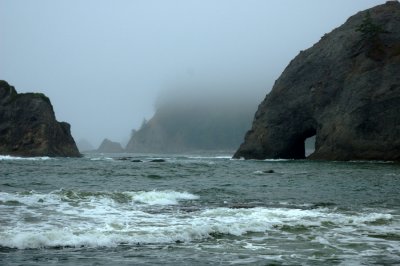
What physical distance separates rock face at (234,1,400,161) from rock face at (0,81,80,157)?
41646 millimetres

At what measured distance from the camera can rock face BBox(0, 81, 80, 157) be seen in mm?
90062

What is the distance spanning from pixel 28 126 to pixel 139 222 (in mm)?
84698

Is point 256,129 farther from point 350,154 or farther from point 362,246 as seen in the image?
point 362,246

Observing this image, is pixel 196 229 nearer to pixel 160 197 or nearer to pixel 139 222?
pixel 139 222

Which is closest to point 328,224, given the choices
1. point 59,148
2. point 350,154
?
point 350,154

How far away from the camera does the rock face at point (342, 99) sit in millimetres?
64188

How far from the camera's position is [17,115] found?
93250 millimetres

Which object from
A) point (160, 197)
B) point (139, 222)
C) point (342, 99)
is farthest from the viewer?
point (342, 99)

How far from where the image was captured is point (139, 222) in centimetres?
1468

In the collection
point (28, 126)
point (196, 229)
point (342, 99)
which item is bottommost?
point (196, 229)

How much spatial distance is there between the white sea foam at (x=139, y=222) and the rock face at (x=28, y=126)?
74.6 m

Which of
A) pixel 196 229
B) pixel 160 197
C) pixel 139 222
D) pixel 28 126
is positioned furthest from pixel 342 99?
pixel 28 126

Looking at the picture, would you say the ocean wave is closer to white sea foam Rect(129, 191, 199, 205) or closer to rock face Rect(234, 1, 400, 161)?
white sea foam Rect(129, 191, 199, 205)

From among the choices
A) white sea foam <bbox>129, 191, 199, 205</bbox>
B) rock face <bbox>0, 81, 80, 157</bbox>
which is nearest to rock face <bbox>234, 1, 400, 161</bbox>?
rock face <bbox>0, 81, 80, 157</bbox>
